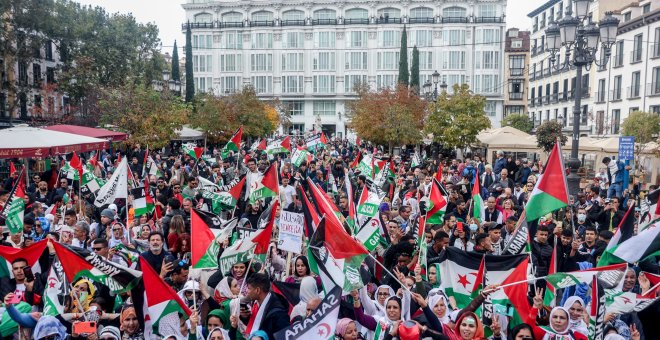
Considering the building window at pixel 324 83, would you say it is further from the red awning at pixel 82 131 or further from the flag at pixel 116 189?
the flag at pixel 116 189

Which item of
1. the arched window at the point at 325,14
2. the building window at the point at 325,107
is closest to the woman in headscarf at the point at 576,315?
Answer: the building window at the point at 325,107

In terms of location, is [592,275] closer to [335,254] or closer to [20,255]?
[335,254]

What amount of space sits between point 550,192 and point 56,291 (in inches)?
245

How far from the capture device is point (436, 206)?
11102mm

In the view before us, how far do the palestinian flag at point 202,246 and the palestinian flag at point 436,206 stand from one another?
483 centimetres

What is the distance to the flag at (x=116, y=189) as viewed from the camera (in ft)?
37.9

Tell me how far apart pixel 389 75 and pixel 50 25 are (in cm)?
4565

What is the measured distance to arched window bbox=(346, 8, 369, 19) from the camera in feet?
250

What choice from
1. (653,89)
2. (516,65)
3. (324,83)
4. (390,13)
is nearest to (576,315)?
(653,89)

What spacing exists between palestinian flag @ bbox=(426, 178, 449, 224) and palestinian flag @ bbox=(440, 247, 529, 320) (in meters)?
3.36

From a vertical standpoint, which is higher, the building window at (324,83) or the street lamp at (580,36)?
the building window at (324,83)

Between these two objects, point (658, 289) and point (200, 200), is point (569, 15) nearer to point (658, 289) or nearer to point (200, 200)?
point (658, 289)

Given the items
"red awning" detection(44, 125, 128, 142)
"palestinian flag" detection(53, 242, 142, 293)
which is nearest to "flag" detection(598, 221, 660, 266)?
"palestinian flag" detection(53, 242, 142, 293)

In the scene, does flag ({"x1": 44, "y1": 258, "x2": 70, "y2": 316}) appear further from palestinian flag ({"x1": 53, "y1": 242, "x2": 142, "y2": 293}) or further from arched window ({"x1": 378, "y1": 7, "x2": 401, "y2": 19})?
arched window ({"x1": 378, "y1": 7, "x2": 401, "y2": 19})
